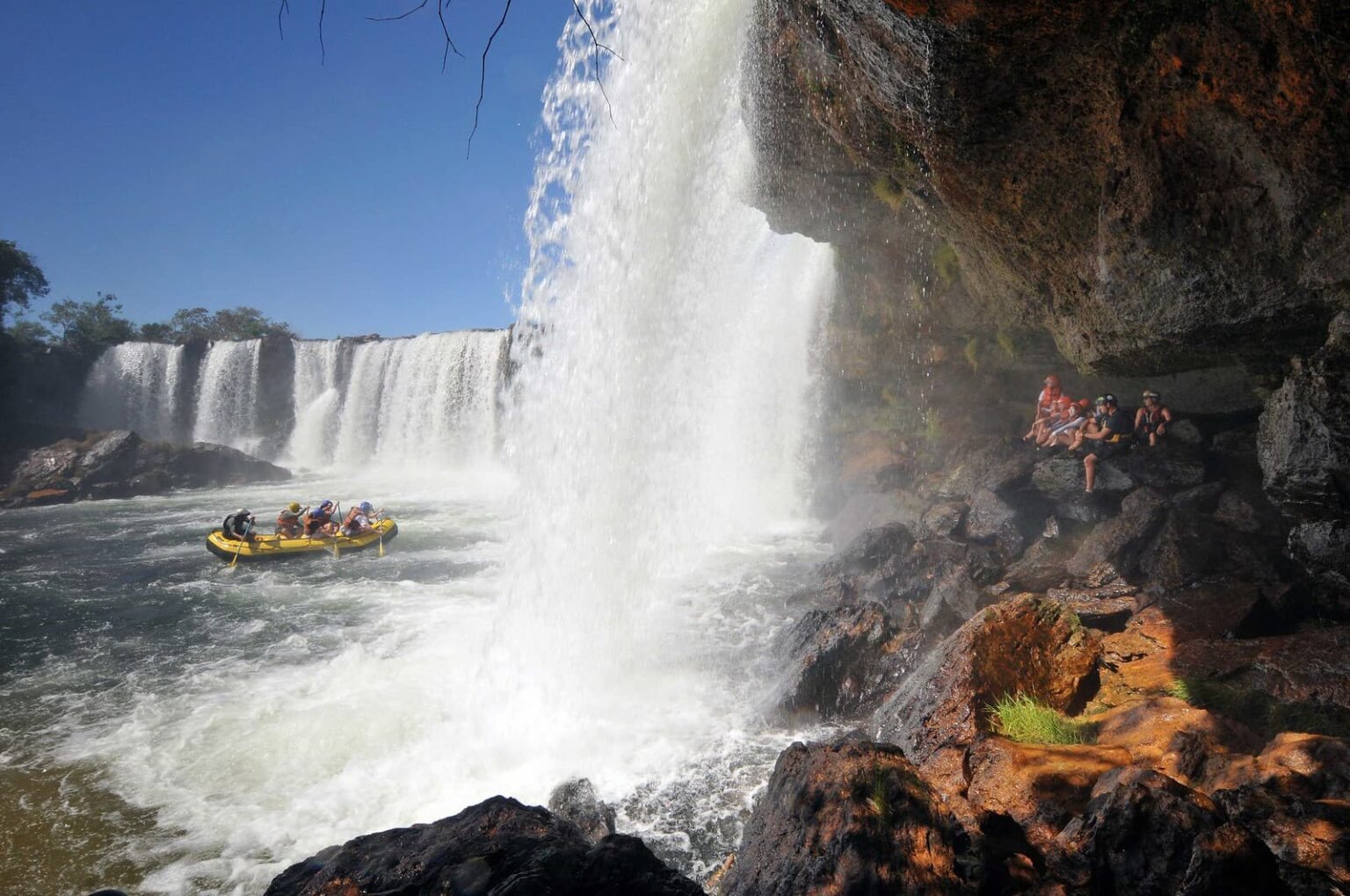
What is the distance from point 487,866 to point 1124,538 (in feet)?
27.2

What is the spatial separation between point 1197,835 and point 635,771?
14.9 ft

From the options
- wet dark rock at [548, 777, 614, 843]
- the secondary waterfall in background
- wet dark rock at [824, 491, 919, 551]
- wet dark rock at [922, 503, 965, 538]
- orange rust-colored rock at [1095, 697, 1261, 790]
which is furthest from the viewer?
the secondary waterfall in background

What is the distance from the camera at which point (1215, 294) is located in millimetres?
5219

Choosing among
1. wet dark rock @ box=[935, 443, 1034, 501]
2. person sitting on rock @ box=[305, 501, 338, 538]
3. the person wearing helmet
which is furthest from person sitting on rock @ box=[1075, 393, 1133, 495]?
the person wearing helmet

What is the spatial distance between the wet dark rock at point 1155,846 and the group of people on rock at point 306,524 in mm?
16270

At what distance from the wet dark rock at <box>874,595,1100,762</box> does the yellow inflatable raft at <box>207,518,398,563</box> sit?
556 inches

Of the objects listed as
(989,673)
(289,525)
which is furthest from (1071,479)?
(289,525)

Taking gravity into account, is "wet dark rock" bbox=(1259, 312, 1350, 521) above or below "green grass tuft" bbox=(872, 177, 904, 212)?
below

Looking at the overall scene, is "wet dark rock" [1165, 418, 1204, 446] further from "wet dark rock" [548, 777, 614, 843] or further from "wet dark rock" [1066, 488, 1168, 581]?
"wet dark rock" [548, 777, 614, 843]

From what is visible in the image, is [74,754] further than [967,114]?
Yes

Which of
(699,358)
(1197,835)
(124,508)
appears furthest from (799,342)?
(124,508)

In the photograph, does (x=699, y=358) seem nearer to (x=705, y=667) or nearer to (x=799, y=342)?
(x=799, y=342)

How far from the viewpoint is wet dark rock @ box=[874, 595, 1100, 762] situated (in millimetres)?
4523

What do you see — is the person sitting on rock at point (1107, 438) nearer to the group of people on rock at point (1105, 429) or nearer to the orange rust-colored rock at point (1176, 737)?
the group of people on rock at point (1105, 429)
